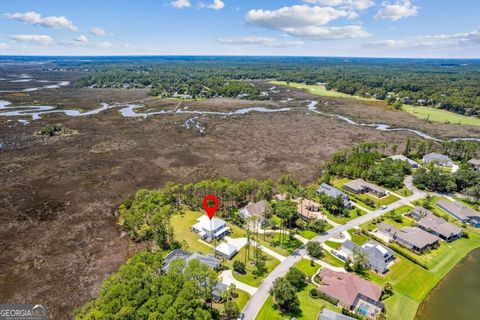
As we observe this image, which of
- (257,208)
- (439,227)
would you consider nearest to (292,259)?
(257,208)

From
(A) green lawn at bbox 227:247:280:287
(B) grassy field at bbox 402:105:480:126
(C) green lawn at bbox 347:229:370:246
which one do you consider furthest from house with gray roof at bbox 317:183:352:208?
(B) grassy field at bbox 402:105:480:126

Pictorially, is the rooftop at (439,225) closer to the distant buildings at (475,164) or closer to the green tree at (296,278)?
the green tree at (296,278)

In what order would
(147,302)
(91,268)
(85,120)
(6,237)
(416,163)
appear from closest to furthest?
(147,302)
(91,268)
(6,237)
(416,163)
(85,120)

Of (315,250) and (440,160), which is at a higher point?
(440,160)

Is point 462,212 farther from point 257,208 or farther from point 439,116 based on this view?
point 439,116

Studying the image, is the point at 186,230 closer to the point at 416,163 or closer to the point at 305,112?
the point at 416,163

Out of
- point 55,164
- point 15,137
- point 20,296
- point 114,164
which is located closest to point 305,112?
point 114,164

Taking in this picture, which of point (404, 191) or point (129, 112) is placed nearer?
point (404, 191)
